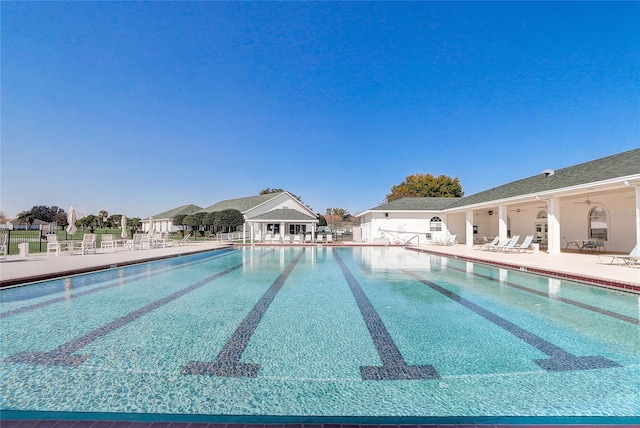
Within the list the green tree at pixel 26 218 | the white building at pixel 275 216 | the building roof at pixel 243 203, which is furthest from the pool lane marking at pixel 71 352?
the green tree at pixel 26 218

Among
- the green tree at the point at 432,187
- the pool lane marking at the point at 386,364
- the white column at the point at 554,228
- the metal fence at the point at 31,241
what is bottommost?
the pool lane marking at the point at 386,364

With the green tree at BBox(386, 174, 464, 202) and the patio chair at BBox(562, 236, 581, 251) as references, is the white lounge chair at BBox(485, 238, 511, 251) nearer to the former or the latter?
the patio chair at BBox(562, 236, 581, 251)

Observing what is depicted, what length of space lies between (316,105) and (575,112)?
19.9 m

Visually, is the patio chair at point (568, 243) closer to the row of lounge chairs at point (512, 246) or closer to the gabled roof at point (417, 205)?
the row of lounge chairs at point (512, 246)

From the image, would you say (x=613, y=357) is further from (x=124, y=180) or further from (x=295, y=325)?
(x=124, y=180)

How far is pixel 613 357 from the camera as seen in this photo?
4.07 meters

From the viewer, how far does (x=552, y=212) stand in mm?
15102

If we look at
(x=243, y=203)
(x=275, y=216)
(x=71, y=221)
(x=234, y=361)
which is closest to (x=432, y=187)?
(x=243, y=203)

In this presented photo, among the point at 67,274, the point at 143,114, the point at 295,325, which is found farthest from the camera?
the point at 143,114

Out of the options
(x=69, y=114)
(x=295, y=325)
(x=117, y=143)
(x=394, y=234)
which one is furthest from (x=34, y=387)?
(x=394, y=234)

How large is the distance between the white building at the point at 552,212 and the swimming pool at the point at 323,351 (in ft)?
24.4

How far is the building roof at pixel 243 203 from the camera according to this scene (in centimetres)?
3891

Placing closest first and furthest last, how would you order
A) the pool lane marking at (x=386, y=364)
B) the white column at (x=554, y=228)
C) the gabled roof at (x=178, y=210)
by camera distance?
the pool lane marking at (x=386, y=364) < the white column at (x=554, y=228) < the gabled roof at (x=178, y=210)

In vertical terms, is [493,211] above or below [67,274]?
above
